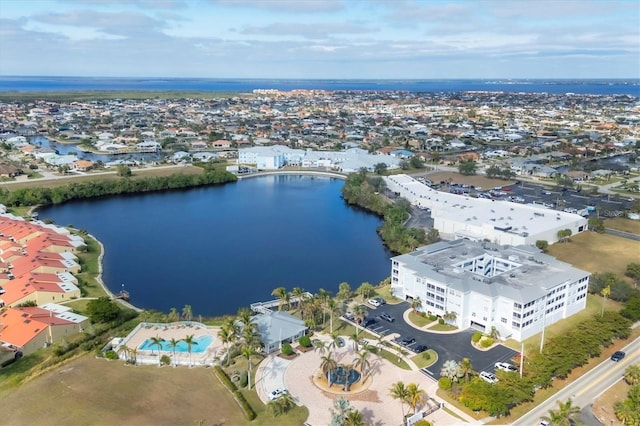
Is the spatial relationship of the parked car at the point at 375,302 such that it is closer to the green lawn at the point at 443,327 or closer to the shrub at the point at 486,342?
the green lawn at the point at 443,327

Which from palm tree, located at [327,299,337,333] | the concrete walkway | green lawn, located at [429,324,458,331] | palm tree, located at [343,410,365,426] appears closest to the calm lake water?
palm tree, located at [327,299,337,333]

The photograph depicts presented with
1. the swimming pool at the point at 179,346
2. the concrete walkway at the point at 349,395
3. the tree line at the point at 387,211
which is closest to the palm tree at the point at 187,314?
the swimming pool at the point at 179,346

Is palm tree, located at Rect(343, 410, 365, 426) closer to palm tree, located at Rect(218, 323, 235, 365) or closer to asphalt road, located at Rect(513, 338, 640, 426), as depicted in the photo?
asphalt road, located at Rect(513, 338, 640, 426)

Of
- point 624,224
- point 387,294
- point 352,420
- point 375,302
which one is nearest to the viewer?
point 352,420

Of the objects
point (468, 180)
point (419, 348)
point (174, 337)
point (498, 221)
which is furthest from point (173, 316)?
point (468, 180)

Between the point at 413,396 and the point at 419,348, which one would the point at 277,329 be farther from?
the point at 413,396

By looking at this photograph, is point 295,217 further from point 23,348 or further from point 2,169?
point 2,169
